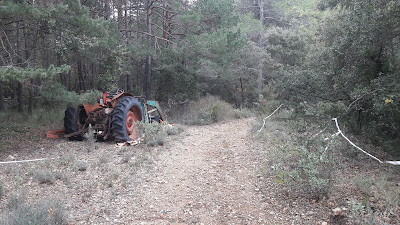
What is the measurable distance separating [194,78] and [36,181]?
1274 centimetres

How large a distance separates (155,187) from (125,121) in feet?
11.4

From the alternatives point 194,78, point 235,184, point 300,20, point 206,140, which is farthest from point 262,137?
point 300,20

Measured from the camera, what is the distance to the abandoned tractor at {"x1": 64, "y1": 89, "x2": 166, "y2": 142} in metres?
8.02

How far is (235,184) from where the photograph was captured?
5.18 m

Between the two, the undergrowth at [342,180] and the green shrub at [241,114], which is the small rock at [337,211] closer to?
the undergrowth at [342,180]

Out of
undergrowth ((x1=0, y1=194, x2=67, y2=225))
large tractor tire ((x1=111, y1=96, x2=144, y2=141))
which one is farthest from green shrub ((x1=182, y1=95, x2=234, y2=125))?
undergrowth ((x1=0, y1=194, x2=67, y2=225))

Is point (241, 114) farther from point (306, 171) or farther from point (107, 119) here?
point (306, 171)

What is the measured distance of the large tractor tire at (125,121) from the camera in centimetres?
798

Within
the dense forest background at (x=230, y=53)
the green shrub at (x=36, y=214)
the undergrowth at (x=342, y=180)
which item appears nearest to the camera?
the green shrub at (x=36, y=214)

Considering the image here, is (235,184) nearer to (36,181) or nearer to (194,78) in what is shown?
(36,181)

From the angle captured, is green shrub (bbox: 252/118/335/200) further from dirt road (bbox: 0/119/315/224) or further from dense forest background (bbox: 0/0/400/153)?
dense forest background (bbox: 0/0/400/153)

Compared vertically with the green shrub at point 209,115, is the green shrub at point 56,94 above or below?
above

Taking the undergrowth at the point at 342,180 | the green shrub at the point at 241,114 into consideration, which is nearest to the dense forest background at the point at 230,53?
the undergrowth at the point at 342,180

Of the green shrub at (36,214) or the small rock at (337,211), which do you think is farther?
the small rock at (337,211)
